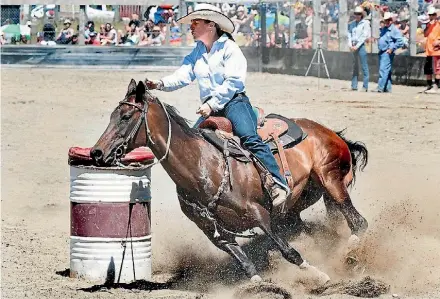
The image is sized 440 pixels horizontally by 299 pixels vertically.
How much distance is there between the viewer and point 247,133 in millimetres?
8117

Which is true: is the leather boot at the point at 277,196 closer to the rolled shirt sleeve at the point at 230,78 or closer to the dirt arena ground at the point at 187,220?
the dirt arena ground at the point at 187,220

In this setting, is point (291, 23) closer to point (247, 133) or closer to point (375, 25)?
point (375, 25)

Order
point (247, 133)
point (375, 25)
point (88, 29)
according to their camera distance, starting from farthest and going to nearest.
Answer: point (88, 29)
point (375, 25)
point (247, 133)

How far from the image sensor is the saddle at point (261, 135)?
802cm

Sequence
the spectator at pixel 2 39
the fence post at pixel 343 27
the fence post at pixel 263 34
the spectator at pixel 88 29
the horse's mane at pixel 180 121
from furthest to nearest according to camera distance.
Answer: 1. the spectator at pixel 2 39
2. the spectator at pixel 88 29
3. the fence post at pixel 263 34
4. the fence post at pixel 343 27
5. the horse's mane at pixel 180 121

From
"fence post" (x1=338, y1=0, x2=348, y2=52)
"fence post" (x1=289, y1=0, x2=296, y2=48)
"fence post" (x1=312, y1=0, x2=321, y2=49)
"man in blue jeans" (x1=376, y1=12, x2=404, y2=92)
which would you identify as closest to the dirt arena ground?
"man in blue jeans" (x1=376, y1=12, x2=404, y2=92)

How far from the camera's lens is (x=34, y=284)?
27.0ft

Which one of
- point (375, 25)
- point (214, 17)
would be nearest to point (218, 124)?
point (214, 17)

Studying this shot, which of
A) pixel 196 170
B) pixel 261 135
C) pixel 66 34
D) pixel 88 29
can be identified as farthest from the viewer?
pixel 88 29

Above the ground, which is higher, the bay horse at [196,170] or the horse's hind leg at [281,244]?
the bay horse at [196,170]

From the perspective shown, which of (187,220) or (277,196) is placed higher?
(277,196)

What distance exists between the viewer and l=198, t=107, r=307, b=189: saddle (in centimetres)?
802

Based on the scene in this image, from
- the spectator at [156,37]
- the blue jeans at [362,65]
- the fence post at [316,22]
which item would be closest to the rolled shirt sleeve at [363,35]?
the blue jeans at [362,65]

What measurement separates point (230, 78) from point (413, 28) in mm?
17552
